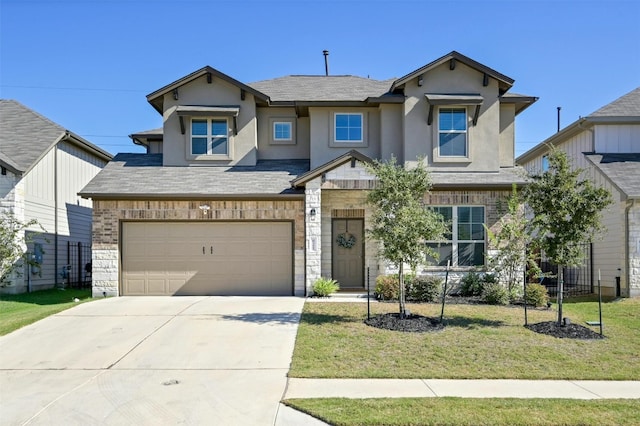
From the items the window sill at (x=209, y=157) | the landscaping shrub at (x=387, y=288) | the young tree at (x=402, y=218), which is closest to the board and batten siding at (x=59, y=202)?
the window sill at (x=209, y=157)

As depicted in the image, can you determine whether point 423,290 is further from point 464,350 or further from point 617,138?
point 617,138

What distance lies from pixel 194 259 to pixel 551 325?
9.66 metres

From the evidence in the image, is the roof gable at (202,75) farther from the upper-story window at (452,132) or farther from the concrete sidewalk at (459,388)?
the concrete sidewalk at (459,388)

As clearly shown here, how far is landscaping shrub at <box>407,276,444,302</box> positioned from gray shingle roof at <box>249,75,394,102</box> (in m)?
6.59

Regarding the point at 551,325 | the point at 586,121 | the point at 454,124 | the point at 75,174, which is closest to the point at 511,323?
the point at 551,325

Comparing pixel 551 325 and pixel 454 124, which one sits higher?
pixel 454 124

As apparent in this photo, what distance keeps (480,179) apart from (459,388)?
9.66 meters

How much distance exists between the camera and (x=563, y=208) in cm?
1111

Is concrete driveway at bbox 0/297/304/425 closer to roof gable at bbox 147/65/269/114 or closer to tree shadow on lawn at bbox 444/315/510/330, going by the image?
tree shadow on lawn at bbox 444/315/510/330

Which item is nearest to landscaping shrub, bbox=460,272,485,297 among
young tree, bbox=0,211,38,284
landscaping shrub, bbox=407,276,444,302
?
landscaping shrub, bbox=407,276,444,302

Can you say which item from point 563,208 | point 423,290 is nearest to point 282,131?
point 423,290

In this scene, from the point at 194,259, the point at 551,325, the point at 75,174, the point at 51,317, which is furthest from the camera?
the point at 75,174

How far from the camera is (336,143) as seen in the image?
17531 millimetres

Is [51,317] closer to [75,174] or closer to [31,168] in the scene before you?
[31,168]
